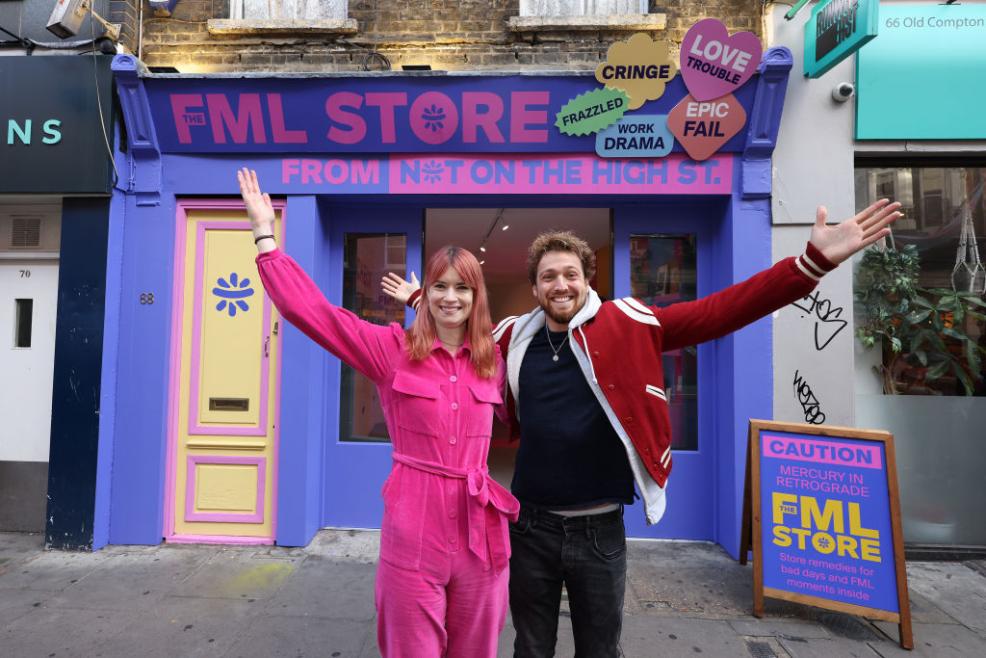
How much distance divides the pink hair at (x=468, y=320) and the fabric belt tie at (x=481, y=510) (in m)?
0.35

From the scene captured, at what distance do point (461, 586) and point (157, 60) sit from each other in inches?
206

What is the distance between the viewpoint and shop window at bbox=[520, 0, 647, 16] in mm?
4727

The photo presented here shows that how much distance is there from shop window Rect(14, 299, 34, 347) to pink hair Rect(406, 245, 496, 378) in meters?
4.84

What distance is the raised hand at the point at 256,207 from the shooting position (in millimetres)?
1892

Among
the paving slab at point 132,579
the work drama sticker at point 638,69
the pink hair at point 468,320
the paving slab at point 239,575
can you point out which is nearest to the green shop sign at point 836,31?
the work drama sticker at point 638,69

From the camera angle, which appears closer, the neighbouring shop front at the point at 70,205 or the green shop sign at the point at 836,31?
the green shop sign at the point at 836,31

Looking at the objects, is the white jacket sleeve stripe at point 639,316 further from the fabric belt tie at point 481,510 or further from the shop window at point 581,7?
the shop window at point 581,7

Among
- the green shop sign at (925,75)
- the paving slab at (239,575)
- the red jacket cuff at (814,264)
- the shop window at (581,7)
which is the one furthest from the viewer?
the shop window at (581,7)

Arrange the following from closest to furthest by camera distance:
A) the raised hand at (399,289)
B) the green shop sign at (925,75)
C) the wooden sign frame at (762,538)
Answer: the raised hand at (399,289)
the wooden sign frame at (762,538)
the green shop sign at (925,75)

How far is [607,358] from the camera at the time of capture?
1926 mm

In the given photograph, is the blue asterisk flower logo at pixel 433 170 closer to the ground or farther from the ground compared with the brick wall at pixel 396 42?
closer to the ground

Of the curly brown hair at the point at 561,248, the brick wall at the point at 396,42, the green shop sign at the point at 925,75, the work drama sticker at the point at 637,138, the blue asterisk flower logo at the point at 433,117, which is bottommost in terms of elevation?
the curly brown hair at the point at 561,248

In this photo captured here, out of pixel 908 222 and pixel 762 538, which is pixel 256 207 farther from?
pixel 908 222

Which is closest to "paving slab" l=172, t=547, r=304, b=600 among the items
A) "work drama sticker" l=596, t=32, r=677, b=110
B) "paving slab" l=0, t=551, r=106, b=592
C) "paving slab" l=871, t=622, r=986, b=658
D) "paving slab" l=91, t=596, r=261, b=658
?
"paving slab" l=91, t=596, r=261, b=658
